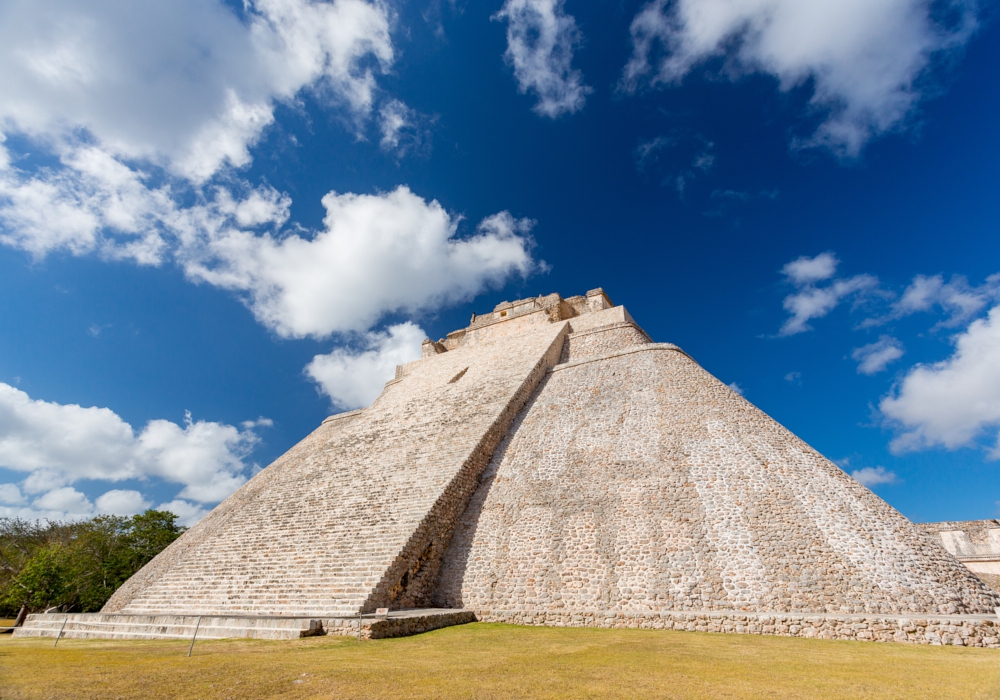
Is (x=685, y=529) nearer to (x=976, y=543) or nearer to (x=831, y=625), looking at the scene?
(x=831, y=625)

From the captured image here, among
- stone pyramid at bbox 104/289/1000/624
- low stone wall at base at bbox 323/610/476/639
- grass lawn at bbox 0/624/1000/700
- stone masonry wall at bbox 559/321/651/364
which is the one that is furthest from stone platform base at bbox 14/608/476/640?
stone masonry wall at bbox 559/321/651/364

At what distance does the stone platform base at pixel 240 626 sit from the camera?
718cm

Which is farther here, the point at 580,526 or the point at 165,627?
the point at 580,526

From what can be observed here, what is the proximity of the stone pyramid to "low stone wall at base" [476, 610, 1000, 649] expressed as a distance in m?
0.21

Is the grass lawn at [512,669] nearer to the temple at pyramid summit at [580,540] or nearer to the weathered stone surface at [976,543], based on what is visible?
the temple at pyramid summit at [580,540]

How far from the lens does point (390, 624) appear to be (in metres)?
7.23

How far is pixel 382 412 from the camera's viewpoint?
17.2 meters

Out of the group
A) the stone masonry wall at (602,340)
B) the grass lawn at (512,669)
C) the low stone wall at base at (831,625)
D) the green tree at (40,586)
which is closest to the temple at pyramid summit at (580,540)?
the low stone wall at base at (831,625)

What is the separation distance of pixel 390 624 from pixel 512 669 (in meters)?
2.84

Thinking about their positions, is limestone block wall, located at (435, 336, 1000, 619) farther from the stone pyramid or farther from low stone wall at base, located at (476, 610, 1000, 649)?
low stone wall at base, located at (476, 610, 1000, 649)

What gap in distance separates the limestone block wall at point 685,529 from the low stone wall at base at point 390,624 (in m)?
1.38

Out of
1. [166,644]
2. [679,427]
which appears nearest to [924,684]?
[679,427]

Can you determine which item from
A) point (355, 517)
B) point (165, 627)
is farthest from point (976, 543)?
point (165, 627)

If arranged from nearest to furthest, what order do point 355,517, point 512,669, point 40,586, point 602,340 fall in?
point 512,669 < point 355,517 < point 40,586 < point 602,340
